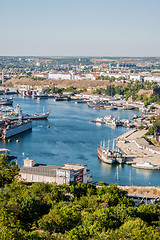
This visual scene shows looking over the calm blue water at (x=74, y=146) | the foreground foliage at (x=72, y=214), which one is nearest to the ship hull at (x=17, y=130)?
the calm blue water at (x=74, y=146)

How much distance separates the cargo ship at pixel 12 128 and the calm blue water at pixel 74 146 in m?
0.28

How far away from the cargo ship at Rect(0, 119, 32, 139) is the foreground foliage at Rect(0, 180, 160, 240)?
7.96 meters

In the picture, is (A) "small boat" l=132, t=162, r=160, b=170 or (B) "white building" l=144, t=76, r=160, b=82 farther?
(B) "white building" l=144, t=76, r=160, b=82

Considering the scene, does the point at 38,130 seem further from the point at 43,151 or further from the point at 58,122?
the point at 43,151

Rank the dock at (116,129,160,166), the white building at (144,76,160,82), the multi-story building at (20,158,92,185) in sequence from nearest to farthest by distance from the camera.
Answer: the multi-story building at (20,158,92,185) → the dock at (116,129,160,166) → the white building at (144,76,160,82)

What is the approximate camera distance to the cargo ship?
15998 mm

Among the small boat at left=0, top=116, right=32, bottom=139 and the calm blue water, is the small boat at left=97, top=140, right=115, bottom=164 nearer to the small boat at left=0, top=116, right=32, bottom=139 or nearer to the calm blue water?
the calm blue water

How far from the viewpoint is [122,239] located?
5.69 m

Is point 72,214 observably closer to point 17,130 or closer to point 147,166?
point 147,166

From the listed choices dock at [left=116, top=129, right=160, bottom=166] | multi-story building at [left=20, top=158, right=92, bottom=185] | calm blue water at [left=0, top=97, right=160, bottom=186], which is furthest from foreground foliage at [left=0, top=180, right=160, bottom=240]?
dock at [left=116, top=129, right=160, bottom=166]

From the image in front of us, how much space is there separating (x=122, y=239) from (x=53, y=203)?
6.22 feet

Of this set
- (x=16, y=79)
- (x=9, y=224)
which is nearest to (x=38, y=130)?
(x=9, y=224)

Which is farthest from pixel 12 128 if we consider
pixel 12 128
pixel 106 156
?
pixel 106 156

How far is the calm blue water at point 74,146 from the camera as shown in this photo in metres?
11.1
